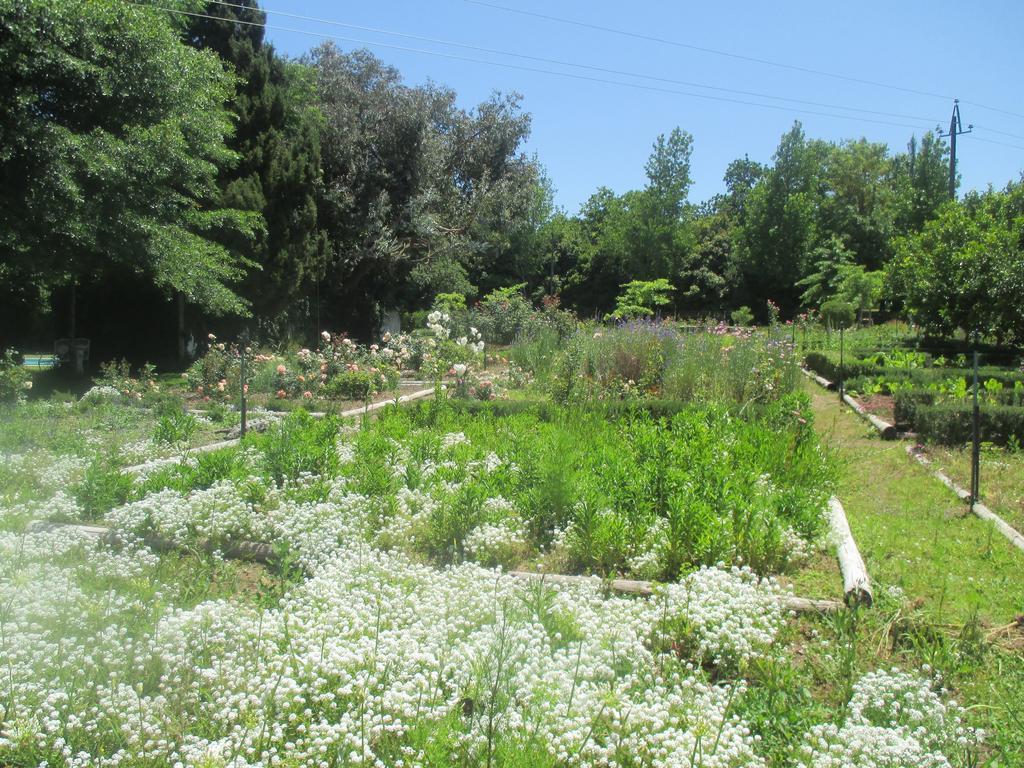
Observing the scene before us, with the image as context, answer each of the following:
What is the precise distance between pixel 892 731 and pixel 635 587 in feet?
5.18

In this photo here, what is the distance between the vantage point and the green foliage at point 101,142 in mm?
10156

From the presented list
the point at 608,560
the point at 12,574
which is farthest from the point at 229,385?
the point at 608,560

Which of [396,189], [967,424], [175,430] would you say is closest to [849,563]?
[967,424]

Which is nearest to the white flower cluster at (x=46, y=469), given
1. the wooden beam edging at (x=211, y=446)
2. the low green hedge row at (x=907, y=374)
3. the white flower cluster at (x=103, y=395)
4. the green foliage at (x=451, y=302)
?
the wooden beam edging at (x=211, y=446)

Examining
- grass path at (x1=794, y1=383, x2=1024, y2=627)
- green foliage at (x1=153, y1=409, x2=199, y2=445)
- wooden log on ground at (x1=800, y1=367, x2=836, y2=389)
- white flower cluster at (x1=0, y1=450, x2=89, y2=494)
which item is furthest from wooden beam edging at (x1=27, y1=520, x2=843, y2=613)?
wooden log on ground at (x1=800, y1=367, x2=836, y2=389)

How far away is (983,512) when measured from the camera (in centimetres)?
524

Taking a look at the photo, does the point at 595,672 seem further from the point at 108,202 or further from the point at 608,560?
the point at 108,202

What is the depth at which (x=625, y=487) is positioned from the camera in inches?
181

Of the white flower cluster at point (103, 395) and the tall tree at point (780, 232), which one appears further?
the tall tree at point (780, 232)

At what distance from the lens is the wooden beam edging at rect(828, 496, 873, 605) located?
3.53 m

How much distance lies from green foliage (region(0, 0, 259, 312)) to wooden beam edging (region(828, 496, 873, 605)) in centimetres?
1013

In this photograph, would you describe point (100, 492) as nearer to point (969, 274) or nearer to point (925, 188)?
point (969, 274)

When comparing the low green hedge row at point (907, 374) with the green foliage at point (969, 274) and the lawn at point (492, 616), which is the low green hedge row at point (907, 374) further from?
the lawn at point (492, 616)

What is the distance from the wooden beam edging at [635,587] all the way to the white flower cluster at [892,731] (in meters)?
0.80
